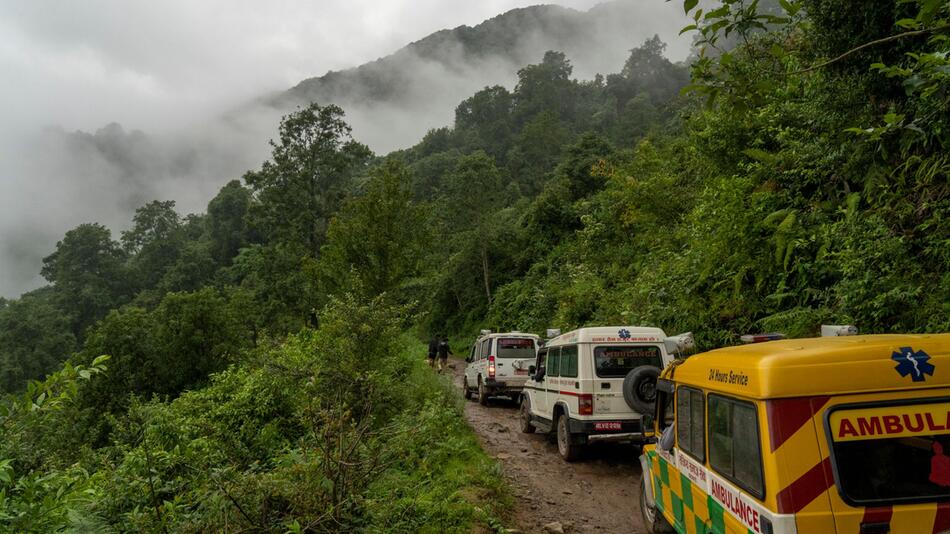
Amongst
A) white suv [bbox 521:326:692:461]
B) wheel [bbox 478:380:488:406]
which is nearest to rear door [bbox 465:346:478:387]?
wheel [bbox 478:380:488:406]

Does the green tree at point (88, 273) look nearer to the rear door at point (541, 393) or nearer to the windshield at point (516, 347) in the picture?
the windshield at point (516, 347)

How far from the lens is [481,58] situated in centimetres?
15712

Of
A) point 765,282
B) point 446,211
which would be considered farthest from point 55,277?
point 765,282

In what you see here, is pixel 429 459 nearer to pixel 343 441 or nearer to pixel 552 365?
pixel 343 441

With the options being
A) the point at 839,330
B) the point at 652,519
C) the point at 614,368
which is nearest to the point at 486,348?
the point at 614,368

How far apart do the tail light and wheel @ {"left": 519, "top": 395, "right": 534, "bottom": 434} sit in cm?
284

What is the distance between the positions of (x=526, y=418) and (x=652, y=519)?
18.1ft

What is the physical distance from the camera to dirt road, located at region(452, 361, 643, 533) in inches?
245

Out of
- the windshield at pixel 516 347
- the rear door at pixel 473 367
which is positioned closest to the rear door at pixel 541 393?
the windshield at pixel 516 347

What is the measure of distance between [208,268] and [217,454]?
64530 mm

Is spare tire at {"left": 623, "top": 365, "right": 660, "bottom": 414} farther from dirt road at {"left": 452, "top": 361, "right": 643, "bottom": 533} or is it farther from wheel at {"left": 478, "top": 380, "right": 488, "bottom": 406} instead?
wheel at {"left": 478, "top": 380, "right": 488, "bottom": 406}

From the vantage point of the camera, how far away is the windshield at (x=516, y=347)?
46.2ft

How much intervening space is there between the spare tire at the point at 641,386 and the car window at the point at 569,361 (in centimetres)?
142

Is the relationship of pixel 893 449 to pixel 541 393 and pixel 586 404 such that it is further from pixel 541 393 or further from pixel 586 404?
pixel 541 393
